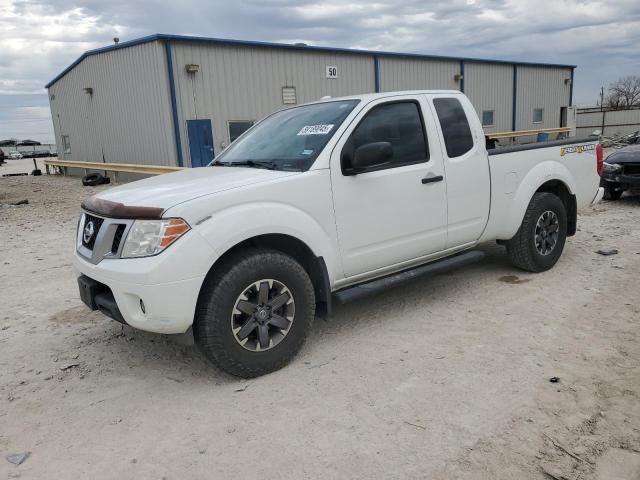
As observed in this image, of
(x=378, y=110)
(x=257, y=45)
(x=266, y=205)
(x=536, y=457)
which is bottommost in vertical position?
(x=536, y=457)

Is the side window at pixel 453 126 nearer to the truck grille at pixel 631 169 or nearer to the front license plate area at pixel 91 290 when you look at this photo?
the front license plate area at pixel 91 290

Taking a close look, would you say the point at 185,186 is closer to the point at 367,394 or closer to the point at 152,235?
the point at 152,235

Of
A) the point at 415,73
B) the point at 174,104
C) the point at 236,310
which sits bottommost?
the point at 236,310

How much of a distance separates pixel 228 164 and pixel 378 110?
133 cm

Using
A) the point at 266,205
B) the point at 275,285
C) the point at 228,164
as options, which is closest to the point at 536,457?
the point at 275,285

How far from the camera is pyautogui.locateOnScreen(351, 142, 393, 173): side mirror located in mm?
3794

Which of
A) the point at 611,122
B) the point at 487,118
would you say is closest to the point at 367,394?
the point at 487,118

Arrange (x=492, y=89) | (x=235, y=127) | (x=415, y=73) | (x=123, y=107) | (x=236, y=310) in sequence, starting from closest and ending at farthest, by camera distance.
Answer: (x=236, y=310), (x=235, y=127), (x=123, y=107), (x=415, y=73), (x=492, y=89)

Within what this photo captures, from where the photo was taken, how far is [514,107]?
87.4ft

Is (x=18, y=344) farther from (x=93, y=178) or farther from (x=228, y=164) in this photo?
(x=93, y=178)

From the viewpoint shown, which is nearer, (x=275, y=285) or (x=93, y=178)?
(x=275, y=285)

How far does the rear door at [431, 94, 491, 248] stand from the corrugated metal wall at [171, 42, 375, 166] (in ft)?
40.5

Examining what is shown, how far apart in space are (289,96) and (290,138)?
14.4 m

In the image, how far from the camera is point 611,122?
33094mm
